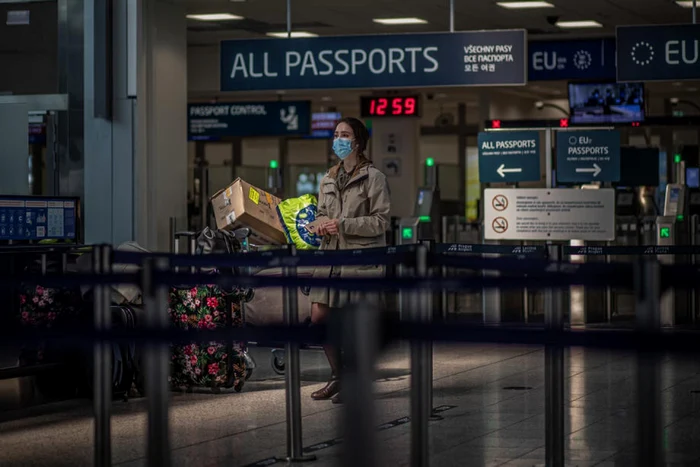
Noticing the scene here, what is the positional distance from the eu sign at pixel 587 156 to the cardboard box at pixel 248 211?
17.3 ft

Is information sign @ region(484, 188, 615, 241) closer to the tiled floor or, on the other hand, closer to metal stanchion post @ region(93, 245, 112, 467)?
the tiled floor

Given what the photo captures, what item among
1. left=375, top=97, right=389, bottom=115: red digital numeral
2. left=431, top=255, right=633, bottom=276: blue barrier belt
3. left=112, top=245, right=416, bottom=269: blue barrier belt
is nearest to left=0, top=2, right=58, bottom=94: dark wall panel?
left=112, top=245, right=416, bottom=269: blue barrier belt

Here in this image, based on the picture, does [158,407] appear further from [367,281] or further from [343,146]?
[343,146]

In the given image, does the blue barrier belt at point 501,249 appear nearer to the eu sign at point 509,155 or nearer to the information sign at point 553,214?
the information sign at point 553,214

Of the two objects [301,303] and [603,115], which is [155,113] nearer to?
[301,303]

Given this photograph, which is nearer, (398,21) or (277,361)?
(277,361)

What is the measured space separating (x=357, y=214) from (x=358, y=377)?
5651mm

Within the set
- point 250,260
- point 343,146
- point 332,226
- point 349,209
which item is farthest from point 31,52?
point 250,260

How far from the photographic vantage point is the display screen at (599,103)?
782 inches

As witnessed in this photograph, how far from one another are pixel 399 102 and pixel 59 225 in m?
15.7

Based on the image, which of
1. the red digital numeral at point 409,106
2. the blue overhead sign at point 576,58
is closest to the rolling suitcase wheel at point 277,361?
the blue overhead sign at point 576,58

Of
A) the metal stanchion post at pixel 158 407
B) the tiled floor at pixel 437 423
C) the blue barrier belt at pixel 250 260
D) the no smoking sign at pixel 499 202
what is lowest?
the tiled floor at pixel 437 423

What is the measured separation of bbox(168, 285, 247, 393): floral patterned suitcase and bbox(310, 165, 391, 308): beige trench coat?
39.4 inches

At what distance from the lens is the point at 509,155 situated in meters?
14.2
